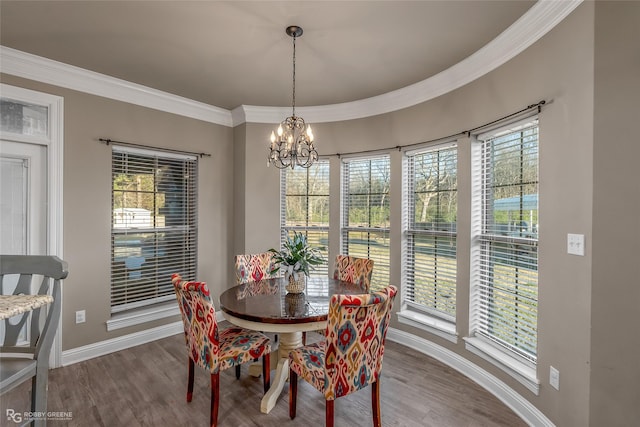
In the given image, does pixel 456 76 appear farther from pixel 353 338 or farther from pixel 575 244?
pixel 353 338

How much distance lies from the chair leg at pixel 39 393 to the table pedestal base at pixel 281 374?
1.26m

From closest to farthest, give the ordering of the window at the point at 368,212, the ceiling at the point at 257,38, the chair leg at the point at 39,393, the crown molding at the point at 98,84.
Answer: the chair leg at the point at 39,393 → the ceiling at the point at 257,38 → the crown molding at the point at 98,84 → the window at the point at 368,212

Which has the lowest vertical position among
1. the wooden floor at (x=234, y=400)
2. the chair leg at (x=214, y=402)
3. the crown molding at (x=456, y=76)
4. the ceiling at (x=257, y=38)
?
the wooden floor at (x=234, y=400)

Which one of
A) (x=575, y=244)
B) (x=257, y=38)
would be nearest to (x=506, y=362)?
(x=575, y=244)

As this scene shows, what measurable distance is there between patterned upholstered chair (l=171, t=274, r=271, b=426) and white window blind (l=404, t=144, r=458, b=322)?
1.82 m

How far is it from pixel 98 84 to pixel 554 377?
451cm

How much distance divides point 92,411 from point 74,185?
199 centimetres

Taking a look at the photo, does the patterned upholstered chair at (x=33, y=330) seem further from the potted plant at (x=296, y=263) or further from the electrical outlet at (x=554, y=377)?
the electrical outlet at (x=554, y=377)

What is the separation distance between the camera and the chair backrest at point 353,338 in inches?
67.4

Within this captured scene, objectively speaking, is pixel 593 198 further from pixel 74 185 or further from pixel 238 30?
pixel 74 185

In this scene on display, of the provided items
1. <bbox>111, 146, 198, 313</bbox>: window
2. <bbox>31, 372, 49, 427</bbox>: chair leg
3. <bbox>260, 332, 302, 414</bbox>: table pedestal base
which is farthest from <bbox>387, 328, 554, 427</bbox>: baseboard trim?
<bbox>31, 372, 49, 427</bbox>: chair leg

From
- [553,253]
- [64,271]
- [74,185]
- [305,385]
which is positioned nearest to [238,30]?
[64,271]

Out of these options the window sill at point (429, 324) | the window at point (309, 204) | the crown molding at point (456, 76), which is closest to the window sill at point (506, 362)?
the window sill at point (429, 324)

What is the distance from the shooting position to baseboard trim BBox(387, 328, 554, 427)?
6.99 ft
